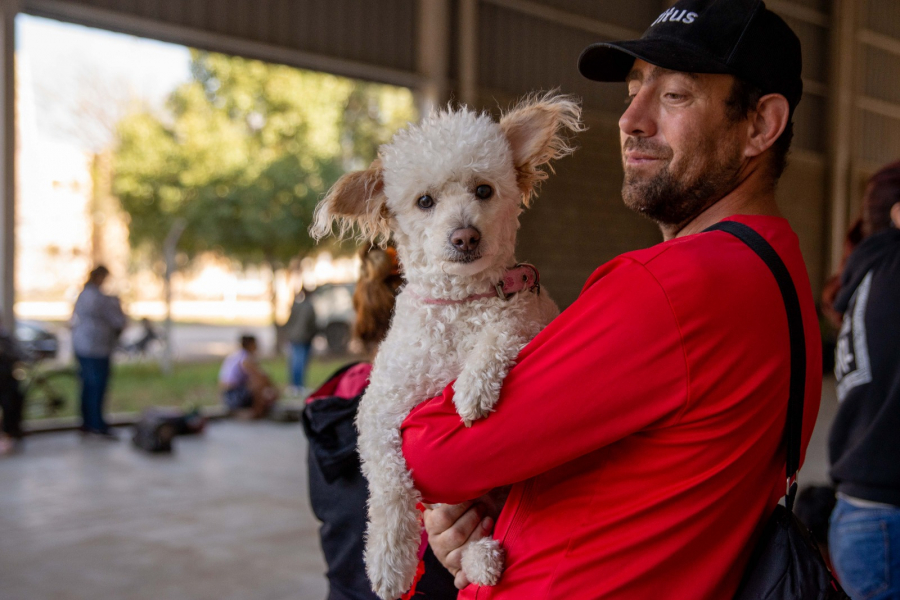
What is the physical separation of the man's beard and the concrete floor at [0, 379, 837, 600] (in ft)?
10.1

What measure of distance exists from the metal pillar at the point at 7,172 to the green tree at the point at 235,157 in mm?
5509

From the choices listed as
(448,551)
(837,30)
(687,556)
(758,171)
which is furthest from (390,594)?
(837,30)

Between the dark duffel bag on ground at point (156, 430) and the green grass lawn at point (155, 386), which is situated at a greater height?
the dark duffel bag on ground at point (156, 430)

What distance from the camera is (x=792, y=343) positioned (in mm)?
1004

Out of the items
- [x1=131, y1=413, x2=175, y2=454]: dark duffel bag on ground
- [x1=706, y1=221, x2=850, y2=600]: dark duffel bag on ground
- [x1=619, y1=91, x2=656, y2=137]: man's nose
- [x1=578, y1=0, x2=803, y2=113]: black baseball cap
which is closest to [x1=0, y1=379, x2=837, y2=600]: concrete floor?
[x1=131, y1=413, x2=175, y2=454]: dark duffel bag on ground

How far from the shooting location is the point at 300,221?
40.9 feet

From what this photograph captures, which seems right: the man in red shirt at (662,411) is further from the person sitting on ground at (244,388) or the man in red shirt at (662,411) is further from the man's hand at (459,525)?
the person sitting on ground at (244,388)

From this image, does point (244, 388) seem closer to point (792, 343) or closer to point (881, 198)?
point (881, 198)

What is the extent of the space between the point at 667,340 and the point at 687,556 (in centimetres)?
31

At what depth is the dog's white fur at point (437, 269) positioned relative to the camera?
1.19 m

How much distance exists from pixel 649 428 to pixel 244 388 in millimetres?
8333

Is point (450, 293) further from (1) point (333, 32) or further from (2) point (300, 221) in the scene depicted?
(2) point (300, 221)

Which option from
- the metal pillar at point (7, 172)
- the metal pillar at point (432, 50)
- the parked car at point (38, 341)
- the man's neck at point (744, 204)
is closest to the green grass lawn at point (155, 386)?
the parked car at point (38, 341)

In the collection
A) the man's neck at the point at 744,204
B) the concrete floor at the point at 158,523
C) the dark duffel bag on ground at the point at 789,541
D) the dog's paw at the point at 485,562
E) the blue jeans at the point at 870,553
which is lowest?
the concrete floor at the point at 158,523
